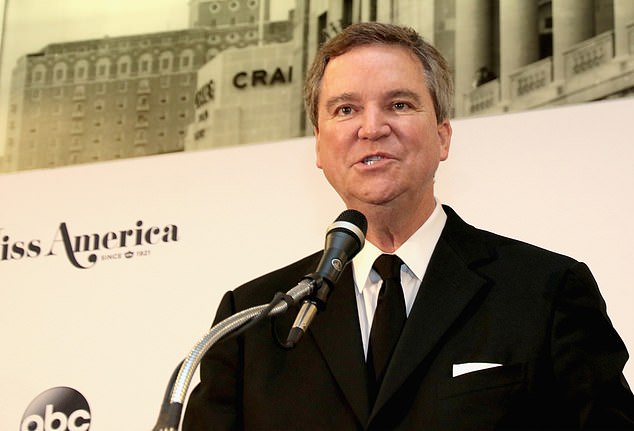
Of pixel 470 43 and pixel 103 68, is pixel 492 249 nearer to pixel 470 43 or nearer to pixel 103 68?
pixel 470 43

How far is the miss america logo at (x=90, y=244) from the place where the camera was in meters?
3.23

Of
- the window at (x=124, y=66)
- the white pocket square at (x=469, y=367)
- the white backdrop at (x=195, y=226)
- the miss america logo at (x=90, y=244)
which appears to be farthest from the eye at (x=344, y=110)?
the window at (x=124, y=66)

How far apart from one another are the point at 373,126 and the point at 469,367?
22.3 inches

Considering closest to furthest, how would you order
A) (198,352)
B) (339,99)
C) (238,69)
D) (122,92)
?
(198,352), (339,99), (238,69), (122,92)

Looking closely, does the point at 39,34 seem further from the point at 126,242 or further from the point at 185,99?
the point at 126,242

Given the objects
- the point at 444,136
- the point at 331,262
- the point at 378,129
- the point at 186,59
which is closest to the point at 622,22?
the point at 444,136

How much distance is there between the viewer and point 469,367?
1.80 metres

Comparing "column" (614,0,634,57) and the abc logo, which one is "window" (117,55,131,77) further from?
→ "column" (614,0,634,57)

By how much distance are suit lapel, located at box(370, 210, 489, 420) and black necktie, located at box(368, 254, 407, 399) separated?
0.04m

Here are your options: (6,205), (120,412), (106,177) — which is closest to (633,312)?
(120,412)

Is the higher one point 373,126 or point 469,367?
point 373,126

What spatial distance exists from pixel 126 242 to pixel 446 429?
1.79m

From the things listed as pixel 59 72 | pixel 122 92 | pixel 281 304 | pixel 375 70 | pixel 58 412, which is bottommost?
pixel 58 412

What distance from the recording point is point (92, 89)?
401 centimetres
